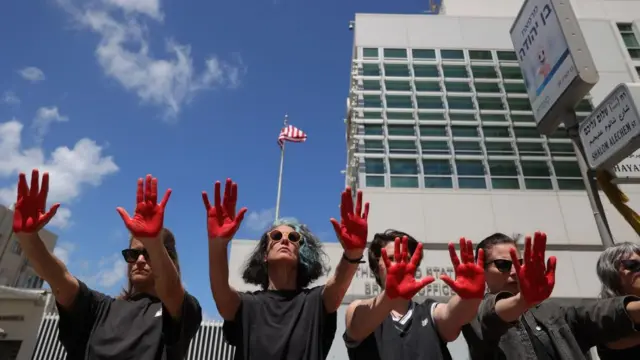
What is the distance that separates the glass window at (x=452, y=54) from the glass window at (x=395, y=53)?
1671 mm

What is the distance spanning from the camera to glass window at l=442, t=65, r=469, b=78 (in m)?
16.1

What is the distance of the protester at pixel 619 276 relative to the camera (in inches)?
95.7

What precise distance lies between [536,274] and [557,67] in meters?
6.86

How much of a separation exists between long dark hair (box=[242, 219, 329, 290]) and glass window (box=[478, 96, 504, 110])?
567 inches

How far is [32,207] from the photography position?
2207 millimetres

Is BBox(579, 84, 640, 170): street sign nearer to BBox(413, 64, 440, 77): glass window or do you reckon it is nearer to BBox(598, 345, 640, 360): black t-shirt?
BBox(598, 345, 640, 360): black t-shirt

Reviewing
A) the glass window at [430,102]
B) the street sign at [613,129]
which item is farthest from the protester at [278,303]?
the glass window at [430,102]

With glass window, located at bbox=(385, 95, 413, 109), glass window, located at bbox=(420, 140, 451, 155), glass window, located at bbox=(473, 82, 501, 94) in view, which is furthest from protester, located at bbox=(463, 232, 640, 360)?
glass window, located at bbox=(473, 82, 501, 94)

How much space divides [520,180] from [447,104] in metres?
4.01

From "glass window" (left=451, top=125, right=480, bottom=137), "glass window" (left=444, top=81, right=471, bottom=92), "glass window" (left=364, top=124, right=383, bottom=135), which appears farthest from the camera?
"glass window" (left=444, top=81, right=471, bottom=92)

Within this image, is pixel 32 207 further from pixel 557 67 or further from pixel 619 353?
pixel 557 67

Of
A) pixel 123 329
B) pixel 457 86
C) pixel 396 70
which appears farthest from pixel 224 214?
pixel 457 86

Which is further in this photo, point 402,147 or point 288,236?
point 402,147

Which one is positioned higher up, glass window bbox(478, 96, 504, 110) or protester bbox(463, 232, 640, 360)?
glass window bbox(478, 96, 504, 110)
